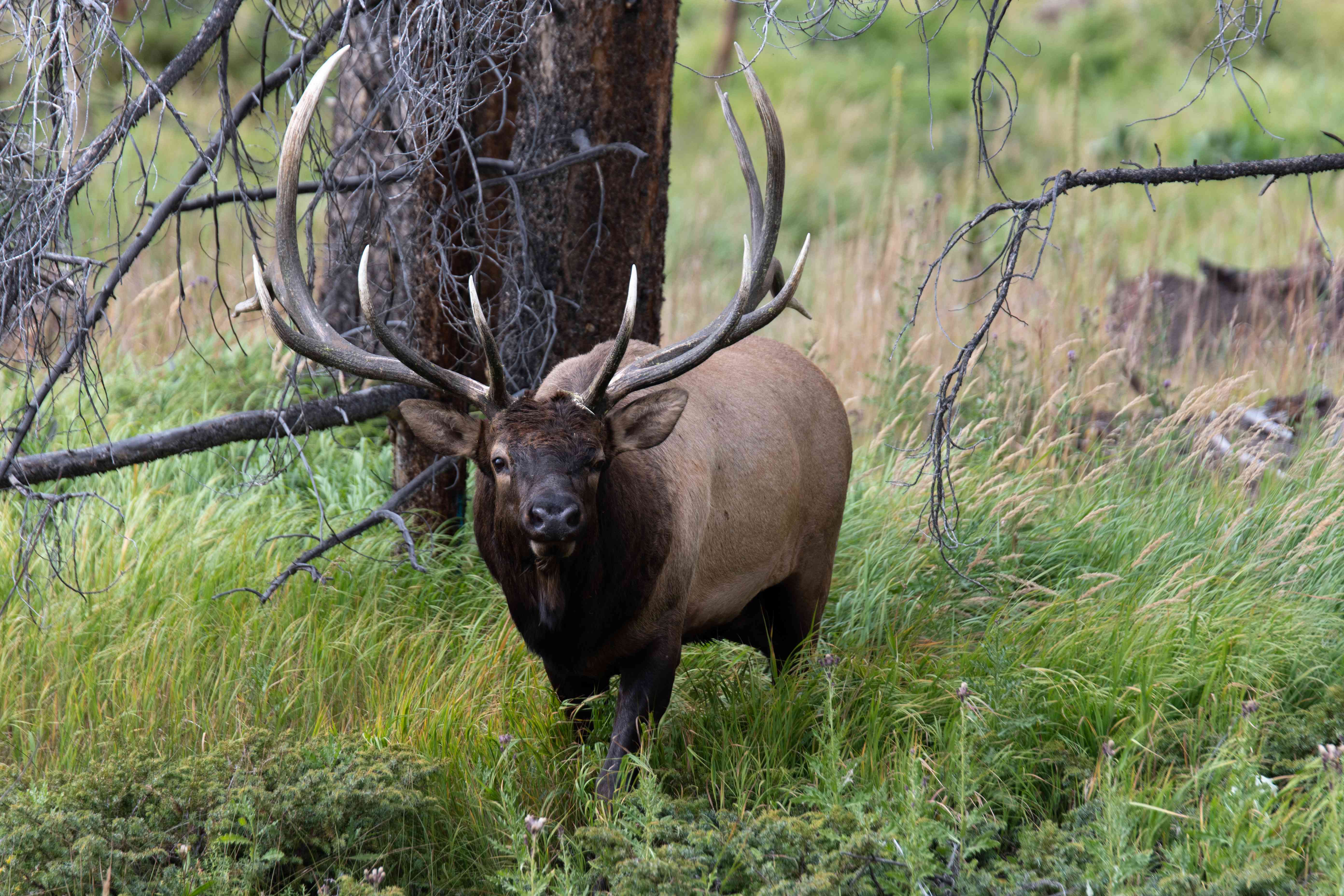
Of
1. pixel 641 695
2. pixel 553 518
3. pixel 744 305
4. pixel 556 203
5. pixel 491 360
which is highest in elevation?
pixel 556 203

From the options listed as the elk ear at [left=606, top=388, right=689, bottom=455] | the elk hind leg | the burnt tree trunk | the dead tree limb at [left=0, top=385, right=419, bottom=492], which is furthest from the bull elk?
the burnt tree trunk

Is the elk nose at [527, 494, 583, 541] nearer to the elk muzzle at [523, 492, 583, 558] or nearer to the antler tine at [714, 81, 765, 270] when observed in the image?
the elk muzzle at [523, 492, 583, 558]

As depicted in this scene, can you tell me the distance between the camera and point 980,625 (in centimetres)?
479

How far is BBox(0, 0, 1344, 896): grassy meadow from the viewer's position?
3248 millimetres

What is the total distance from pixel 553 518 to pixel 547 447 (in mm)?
272

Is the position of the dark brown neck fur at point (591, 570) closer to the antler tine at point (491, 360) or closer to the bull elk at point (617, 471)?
the bull elk at point (617, 471)

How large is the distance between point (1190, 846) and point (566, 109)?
342 cm

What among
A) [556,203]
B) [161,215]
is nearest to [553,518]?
[161,215]

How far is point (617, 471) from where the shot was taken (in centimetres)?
393

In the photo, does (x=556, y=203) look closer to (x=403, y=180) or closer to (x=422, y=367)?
(x=403, y=180)

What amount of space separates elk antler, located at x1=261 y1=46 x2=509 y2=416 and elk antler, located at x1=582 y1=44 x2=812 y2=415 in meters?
0.35

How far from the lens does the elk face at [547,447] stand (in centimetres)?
344

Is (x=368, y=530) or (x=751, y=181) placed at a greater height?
(x=751, y=181)

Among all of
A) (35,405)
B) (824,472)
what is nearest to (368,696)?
(35,405)
